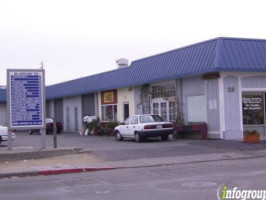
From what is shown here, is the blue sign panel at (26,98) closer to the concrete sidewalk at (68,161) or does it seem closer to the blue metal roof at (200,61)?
the concrete sidewalk at (68,161)

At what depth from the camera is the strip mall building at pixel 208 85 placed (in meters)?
22.6

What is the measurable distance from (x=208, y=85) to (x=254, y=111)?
284cm

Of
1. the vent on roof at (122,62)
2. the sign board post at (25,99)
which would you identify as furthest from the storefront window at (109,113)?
the sign board post at (25,99)

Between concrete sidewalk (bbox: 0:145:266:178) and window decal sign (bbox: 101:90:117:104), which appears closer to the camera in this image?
concrete sidewalk (bbox: 0:145:266:178)

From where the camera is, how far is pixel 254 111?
2380cm

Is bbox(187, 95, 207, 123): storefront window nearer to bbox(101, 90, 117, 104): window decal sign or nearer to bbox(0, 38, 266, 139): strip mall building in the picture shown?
bbox(0, 38, 266, 139): strip mall building

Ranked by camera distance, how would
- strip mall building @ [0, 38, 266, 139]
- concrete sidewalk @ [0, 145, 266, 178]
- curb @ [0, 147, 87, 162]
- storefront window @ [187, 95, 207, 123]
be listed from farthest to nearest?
storefront window @ [187, 95, 207, 123], strip mall building @ [0, 38, 266, 139], curb @ [0, 147, 87, 162], concrete sidewalk @ [0, 145, 266, 178]

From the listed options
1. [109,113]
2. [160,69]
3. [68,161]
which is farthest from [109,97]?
[68,161]

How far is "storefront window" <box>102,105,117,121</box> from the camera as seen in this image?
3484cm

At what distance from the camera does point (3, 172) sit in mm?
14320

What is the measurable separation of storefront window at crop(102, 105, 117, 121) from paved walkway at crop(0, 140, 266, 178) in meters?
15.1

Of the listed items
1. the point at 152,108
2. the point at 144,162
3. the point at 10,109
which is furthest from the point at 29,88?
the point at 152,108

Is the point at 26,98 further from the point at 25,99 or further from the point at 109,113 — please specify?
the point at 109,113

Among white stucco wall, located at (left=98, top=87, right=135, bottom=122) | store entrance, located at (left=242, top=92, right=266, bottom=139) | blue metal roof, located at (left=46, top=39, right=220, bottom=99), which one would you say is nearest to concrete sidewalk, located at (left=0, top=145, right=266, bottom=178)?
store entrance, located at (left=242, top=92, right=266, bottom=139)
